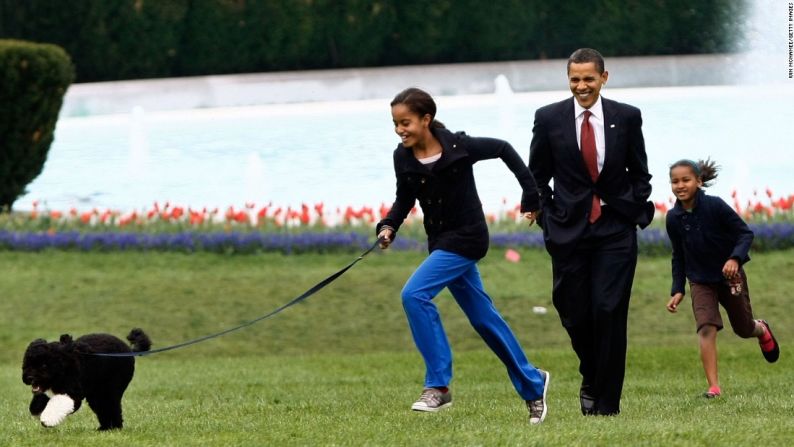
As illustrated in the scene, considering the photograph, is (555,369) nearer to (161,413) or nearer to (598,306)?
(161,413)

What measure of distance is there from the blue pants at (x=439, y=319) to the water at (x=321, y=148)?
12.1m

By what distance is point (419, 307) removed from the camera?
7.03 metres

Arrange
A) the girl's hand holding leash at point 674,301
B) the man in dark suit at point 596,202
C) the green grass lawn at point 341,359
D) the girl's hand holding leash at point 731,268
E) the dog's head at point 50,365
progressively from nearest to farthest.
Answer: the dog's head at point 50,365
the green grass lawn at point 341,359
the man in dark suit at point 596,202
the girl's hand holding leash at point 731,268
the girl's hand holding leash at point 674,301

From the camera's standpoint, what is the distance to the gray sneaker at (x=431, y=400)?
7.12 metres

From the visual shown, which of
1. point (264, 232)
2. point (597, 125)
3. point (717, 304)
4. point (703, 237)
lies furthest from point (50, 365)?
point (264, 232)

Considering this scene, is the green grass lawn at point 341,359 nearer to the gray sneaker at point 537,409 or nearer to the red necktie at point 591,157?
the gray sneaker at point 537,409

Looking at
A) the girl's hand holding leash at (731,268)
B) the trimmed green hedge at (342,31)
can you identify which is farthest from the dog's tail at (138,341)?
the trimmed green hedge at (342,31)

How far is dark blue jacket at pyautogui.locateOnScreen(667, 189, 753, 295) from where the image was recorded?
27.5ft

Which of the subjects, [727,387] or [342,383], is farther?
[342,383]

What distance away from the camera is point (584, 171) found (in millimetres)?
7043

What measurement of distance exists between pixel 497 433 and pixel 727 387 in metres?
3.47

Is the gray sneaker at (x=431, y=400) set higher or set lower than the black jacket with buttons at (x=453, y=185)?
lower

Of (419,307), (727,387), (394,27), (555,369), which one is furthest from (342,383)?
(394,27)

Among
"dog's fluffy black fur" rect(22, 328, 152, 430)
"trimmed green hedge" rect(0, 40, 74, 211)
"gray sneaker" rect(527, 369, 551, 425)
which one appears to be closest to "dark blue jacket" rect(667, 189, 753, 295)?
"gray sneaker" rect(527, 369, 551, 425)
